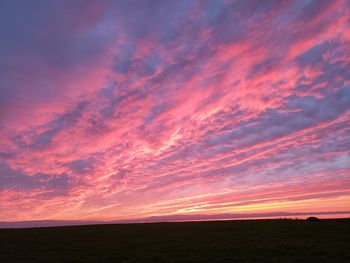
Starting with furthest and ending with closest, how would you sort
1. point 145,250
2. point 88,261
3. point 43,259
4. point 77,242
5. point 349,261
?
point 77,242, point 145,250, point 43,259, point 88,261, point 349,261

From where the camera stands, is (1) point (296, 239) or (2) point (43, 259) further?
(1) point (296, 239)

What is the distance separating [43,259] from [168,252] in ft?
42.3

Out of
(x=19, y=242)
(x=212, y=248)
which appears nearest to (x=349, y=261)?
(x=212, y=248)

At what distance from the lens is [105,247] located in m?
39.2

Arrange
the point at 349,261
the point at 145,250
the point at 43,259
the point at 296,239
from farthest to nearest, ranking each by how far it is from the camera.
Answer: the point at 296,239, the point at 145,250, the point at 43,259, the point at 349,261

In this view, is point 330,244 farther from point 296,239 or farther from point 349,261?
point 349,261

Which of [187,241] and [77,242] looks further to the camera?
[77,242]

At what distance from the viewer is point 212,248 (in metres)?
34.8

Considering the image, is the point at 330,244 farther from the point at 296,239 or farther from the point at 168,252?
the point at 168,252

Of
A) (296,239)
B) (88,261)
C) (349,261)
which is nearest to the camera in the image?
(349,261)

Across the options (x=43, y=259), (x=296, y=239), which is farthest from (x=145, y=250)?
(x=296, y=239)

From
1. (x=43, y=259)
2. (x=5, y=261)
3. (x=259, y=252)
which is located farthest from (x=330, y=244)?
(x=5, y=261)

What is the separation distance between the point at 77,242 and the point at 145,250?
13898mm

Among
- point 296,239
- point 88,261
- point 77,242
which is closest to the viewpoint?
point 88,261
